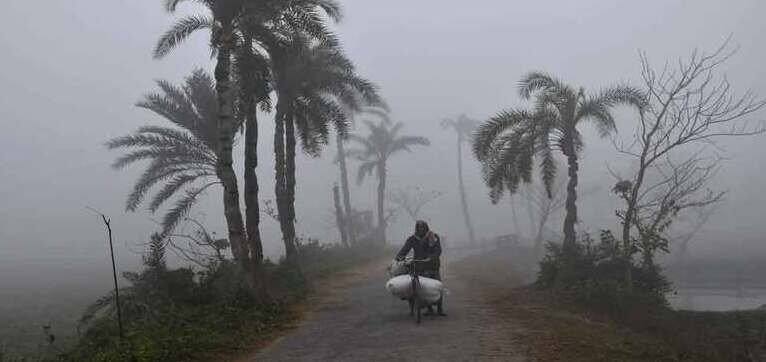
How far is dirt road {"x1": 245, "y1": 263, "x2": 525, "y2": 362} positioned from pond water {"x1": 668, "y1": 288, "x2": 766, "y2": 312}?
1396 centimetres

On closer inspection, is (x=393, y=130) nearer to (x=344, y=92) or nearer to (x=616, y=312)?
(x=344, y=92)

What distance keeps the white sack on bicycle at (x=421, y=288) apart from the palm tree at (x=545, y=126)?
370 inches

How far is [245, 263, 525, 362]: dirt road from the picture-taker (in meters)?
8.49

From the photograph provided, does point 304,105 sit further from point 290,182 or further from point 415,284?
point 415,284

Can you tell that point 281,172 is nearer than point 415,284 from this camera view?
No

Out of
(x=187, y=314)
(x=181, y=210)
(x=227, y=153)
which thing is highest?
(x=227, y=153)

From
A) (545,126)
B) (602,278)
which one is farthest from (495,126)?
(602,278)

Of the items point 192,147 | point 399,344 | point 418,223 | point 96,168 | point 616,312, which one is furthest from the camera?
point 96,168

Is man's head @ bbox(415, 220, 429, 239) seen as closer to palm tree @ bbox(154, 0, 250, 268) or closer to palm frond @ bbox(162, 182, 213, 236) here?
palm tree @ bbox(154, 0, 250, 268)

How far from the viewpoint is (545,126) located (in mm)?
19828

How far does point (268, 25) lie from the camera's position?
659 inches

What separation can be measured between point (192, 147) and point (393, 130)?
2351 cm

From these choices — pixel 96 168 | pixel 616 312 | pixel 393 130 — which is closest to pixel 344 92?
pixel 616 312

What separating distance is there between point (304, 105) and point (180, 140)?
4455 mm
